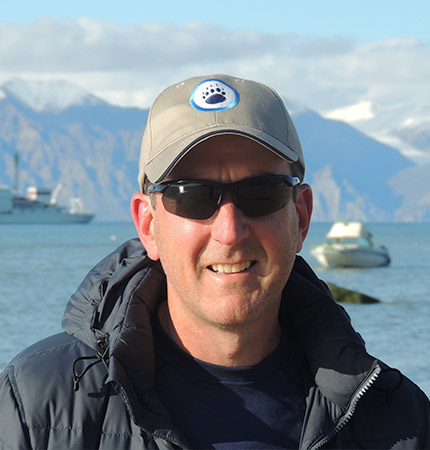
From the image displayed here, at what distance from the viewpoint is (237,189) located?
204cm

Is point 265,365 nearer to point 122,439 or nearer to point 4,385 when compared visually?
point 122,439

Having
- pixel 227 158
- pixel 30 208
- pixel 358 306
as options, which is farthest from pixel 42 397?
pixel 30 208

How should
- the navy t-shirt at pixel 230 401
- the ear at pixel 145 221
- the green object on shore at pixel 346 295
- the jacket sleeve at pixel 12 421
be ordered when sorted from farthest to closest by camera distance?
the green object on shore at pixel 346 295 < the ear at pixel 145 221 < the navy t-shirt at pixel 230 401 < the jacket sleeve at pixel 12 421

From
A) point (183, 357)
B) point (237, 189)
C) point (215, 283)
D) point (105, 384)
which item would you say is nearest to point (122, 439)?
point (105, 384)

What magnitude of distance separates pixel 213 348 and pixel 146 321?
0.18 meters

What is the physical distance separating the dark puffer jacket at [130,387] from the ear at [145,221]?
74 mm

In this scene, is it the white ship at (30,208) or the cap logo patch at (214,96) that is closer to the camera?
the cap logo patch at (214,96)

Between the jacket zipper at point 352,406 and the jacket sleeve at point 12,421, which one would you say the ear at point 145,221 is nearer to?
the jacket sleeve at point 12,421

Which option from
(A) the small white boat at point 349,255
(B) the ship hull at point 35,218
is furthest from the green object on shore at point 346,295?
(B) the ship hull at point 35,218

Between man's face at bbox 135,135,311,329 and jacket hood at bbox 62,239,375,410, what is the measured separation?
0.14m

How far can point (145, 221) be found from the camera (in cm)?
222

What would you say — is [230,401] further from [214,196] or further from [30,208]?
[30,208]

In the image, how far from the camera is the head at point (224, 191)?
1.99 meters

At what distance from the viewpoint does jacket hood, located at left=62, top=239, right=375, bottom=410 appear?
2.02 m
